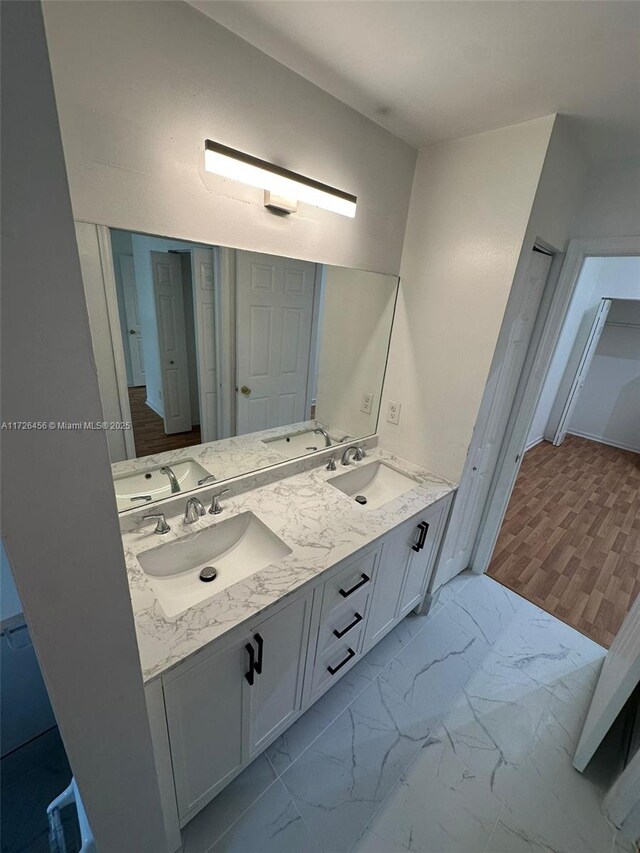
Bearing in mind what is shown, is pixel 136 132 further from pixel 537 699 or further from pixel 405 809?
pixel 537 699

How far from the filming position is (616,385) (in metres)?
4.85

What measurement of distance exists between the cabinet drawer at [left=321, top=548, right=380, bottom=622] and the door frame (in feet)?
3.82

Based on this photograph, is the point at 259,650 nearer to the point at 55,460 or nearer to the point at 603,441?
the point at 55,460

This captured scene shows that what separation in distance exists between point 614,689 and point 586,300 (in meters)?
4.32

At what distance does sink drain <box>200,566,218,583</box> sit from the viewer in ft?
4.05

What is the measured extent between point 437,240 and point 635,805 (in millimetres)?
2349

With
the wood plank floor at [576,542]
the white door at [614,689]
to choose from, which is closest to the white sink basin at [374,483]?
the white door at [614,689]

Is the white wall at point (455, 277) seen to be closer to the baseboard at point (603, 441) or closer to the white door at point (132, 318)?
the white door at point (132, 318)

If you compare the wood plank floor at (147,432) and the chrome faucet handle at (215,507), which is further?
the chrome faucet handle at (215,507)

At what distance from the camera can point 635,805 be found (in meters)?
1.24

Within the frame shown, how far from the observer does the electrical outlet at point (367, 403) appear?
2.06 meters

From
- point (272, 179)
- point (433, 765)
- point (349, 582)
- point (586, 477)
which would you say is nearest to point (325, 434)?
Result: point (349, 582)

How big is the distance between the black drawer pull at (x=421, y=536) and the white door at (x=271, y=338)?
0.80 metres

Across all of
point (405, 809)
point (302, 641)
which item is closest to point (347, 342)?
point (302, 641)
